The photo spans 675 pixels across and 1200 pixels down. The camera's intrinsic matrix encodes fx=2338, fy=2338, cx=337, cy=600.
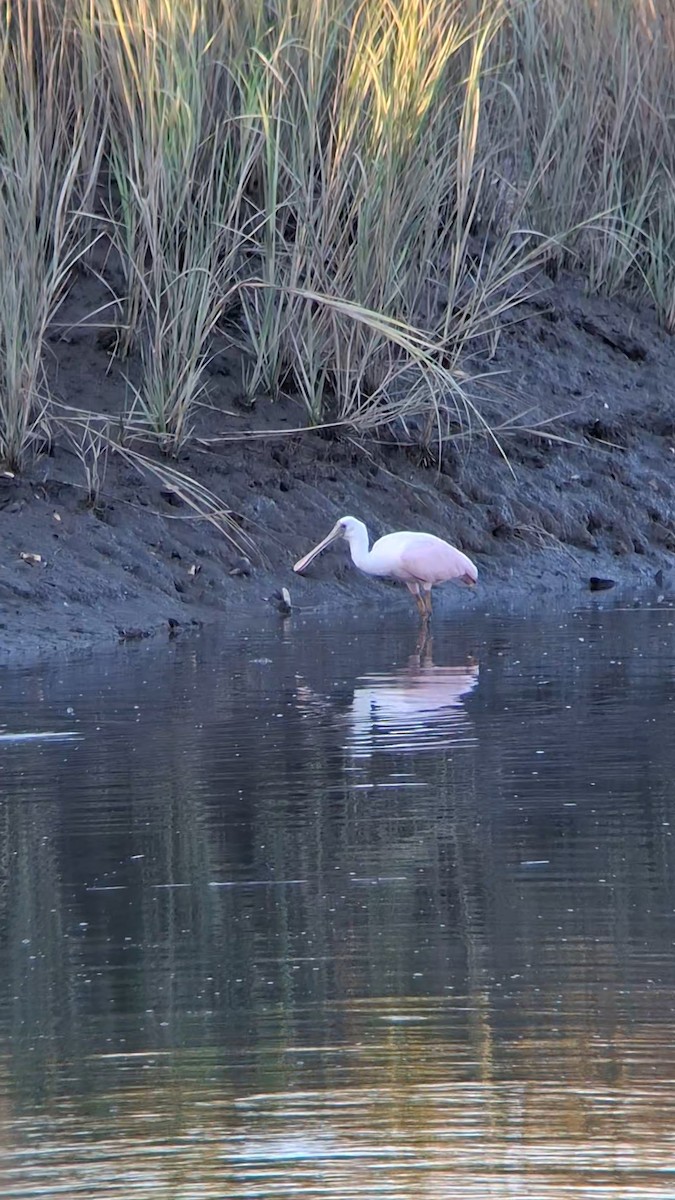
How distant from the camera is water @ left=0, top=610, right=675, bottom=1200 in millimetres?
3447

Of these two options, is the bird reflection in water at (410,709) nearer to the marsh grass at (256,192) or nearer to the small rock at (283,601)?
the small rock at (283,601)

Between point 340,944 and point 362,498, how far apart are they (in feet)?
24.3

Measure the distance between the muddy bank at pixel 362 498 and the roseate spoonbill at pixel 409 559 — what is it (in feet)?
1.24

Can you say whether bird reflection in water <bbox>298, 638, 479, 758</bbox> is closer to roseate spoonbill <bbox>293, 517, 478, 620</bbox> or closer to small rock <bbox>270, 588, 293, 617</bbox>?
roseate spoonbill <bbox>293, 517, 478, 620</bbox>

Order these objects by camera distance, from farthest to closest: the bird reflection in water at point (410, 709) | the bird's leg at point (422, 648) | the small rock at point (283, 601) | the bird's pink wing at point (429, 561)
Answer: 1. the small rock at point (283, 601)
2. the bird's pink wing at point (429, 561)
3. the bird's leg at point (422, 648)
4. the bird reflection in water at point (410, 709)

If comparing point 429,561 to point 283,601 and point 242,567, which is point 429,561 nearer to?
point 283,601

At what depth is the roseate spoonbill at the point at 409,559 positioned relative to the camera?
1050 cm

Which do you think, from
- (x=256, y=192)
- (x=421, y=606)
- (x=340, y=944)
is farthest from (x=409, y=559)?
(x=340, y=944)

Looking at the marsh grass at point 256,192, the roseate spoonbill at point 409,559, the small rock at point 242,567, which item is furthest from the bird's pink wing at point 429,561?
the small rock at point 242,567

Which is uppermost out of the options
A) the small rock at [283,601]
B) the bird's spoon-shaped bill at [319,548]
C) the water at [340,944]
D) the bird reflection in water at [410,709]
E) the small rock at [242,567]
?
the water at [340,944]

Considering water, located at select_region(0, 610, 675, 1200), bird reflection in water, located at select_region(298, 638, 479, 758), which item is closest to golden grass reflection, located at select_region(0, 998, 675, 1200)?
water, located at select_region(0, 610, 675, 1200)

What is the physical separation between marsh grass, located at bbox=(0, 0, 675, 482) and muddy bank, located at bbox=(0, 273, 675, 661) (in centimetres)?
22

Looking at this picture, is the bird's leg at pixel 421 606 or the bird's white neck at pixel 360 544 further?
the bird's white neck at pixel 360 544

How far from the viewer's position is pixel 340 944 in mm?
4535
